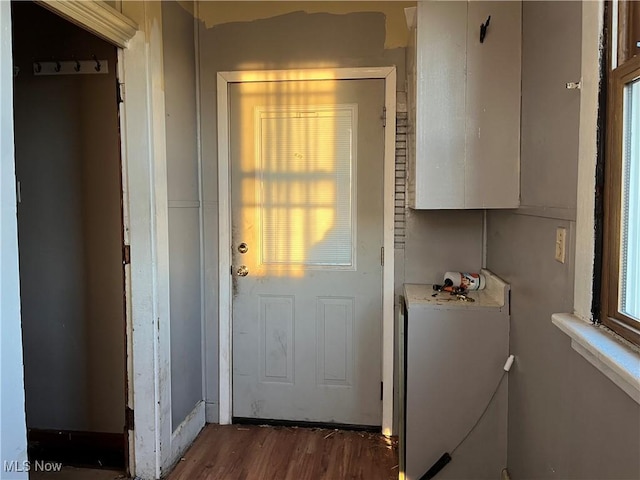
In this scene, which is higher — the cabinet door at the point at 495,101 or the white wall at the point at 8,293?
the cabinet door at the point at 495,101

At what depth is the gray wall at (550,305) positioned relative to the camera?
109 cm

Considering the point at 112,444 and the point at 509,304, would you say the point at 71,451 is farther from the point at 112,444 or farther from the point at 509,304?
the point at 509,304

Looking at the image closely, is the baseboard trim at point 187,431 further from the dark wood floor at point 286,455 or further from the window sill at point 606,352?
the window sill at point 606,352

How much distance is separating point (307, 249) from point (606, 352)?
173cm

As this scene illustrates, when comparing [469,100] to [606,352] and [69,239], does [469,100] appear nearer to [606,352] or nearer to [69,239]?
[606,352]

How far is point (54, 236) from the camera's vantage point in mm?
2396

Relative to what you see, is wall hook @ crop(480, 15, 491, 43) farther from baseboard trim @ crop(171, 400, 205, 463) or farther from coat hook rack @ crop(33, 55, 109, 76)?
baseboard trim @ crop(171, 400, 205, 463)

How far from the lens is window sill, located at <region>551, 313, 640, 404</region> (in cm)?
92

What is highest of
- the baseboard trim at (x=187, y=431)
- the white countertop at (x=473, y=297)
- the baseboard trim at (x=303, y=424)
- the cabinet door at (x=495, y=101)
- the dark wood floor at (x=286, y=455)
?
the cabinet door at (x=495, y=101)

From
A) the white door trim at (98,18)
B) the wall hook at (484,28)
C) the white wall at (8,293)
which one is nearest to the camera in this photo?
the white wall at (8,293)

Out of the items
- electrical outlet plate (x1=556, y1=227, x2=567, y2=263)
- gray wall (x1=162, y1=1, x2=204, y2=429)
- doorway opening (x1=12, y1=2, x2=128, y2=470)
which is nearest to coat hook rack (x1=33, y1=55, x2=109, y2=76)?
doorway opening (x1=12, y1=2, x2=128, y2=470)

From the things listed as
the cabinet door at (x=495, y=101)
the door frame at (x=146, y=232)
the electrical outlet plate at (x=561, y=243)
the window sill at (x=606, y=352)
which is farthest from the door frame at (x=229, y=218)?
the window sill at (x=606, y=352)

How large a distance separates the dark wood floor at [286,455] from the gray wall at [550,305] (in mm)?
713

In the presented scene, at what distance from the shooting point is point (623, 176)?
1100 millimetres
